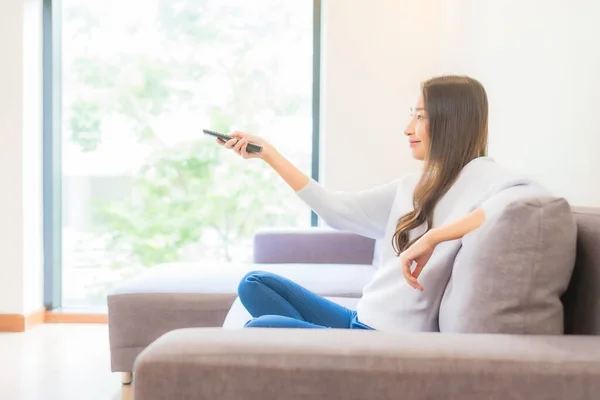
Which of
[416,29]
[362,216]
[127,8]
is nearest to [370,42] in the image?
[416,29]

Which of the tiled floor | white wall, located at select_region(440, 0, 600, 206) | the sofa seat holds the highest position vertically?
white wall, located at select_region(440, 0, 600, 206)

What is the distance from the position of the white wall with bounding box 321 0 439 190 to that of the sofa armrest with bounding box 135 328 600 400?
2662 millimetres

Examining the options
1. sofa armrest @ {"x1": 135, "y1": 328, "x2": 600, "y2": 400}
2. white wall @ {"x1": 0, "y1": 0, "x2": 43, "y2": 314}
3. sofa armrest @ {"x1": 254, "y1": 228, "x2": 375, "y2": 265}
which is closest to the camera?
sofa armrest @ {"x1": 135, "y1": 328, "x2": 600, "y2": 400}

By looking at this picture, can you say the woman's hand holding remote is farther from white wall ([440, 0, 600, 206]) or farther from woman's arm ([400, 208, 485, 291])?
white wall ([440, 0, 600, 206])


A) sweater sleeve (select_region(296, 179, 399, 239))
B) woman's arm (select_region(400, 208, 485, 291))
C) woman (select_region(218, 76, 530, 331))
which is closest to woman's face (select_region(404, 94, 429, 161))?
woman (select_region(218, 76, 530, 331))

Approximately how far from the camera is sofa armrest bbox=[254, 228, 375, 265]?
121 inches

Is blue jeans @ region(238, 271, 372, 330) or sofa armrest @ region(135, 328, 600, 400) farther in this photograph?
blue jeans @ region(238, 271, 372, 330)

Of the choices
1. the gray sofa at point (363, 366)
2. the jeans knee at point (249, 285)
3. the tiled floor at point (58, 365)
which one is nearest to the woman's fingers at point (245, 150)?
the jeans knee at point (249, 285)

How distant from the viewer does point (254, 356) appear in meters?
0.93

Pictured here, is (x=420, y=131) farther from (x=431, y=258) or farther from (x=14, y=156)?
(x=14, y=156)

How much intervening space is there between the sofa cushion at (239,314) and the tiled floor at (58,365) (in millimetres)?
656

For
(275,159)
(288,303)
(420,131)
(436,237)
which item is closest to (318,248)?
(275,159)

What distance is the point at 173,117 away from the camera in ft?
12.4

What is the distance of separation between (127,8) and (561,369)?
3529 millimetres
